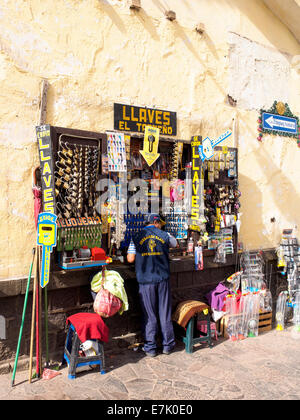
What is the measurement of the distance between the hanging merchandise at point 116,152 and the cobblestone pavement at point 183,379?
9.30ft

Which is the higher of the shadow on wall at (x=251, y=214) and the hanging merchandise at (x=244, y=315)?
the shadow on wall at (x=251, y=214)

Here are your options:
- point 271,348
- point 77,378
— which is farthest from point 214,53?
point 77,378

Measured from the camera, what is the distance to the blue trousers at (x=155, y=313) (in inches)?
217

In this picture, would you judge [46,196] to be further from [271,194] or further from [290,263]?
[290,263]

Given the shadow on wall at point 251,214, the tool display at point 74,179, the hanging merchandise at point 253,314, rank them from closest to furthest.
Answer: the tool display at point 74,179 < the hanging merchandise at point 253,314 < the shadow on wall at point 251,214

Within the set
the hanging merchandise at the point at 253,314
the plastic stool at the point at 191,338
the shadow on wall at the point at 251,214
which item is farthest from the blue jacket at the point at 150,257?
the shadow on wall at the point at 251,214

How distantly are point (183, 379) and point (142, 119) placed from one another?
3962 mm

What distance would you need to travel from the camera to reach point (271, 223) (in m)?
7.78

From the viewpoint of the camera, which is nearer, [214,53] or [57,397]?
[57,397]

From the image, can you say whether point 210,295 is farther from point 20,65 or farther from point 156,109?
point 20,65

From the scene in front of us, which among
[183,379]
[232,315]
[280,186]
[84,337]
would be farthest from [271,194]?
[84,337]

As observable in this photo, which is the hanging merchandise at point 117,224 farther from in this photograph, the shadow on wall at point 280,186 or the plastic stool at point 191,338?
the shadow on wall at point 280,186

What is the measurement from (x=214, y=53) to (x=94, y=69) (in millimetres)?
2576

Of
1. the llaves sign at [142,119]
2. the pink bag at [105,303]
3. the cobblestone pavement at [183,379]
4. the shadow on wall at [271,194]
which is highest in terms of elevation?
the llaves sign at [142,119]
